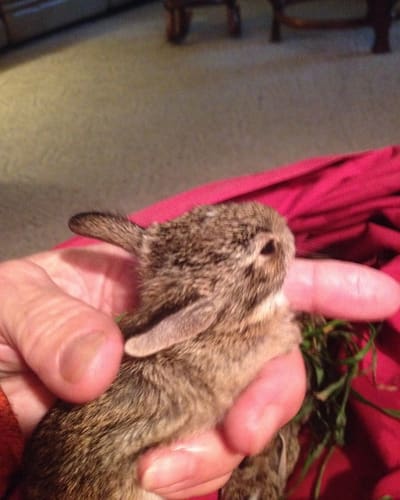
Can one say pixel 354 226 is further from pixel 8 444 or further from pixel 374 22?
pixel 374 22

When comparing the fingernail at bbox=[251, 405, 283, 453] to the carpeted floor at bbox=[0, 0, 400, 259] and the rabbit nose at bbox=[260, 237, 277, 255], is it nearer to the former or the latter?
the rabbit nose at bbox=[260, 237, 277, 255]

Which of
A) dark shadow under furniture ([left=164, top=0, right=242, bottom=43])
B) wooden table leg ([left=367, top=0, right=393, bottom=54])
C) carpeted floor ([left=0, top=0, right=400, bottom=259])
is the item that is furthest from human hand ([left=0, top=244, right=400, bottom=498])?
dark shadow under furniture ([left=164, top=0, right=242, bottom=43])

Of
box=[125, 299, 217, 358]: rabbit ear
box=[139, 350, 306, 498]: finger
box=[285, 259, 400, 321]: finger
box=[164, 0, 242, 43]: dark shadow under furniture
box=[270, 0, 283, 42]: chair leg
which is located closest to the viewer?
box=[125, 299, 217, 358]: rabbit ear

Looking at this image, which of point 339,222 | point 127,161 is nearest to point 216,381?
point 339,222

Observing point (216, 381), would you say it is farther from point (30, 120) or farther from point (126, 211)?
point (30, 120)

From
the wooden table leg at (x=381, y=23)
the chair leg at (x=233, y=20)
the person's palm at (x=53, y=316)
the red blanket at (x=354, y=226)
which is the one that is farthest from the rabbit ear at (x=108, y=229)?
the chair leg at (x=233, y=20)

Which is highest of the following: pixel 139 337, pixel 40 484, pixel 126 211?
pixel 139 337

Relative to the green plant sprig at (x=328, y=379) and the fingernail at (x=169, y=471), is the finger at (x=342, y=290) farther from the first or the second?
the fingernail at (x=169, y=471)
